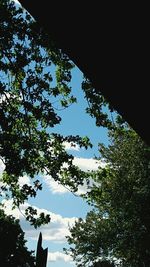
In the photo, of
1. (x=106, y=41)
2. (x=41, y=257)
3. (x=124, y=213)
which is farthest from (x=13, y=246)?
(x=106, y=41)

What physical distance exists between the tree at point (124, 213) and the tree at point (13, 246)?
73.8ft

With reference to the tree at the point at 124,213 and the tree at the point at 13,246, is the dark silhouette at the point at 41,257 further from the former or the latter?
the tree at the point at 13,246

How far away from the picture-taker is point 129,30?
1758 millimetres

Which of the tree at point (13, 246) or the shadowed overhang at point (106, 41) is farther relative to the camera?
the tree at point (13, 246)

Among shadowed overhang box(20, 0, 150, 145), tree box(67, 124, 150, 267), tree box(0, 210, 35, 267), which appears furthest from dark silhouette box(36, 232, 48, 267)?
tree box(0, 210, 35, 267)

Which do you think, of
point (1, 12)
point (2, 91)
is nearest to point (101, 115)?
point (2, 91)

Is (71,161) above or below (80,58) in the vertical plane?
above

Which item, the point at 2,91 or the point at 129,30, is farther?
the point at 2,91

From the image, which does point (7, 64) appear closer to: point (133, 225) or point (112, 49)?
point (112, 49)

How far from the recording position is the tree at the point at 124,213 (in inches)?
1426

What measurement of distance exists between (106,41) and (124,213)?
121 feet

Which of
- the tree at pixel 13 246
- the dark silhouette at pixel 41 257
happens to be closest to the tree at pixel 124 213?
the tree at pixel 13 246

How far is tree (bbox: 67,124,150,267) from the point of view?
119ft

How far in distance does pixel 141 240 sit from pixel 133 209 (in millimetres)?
3200
